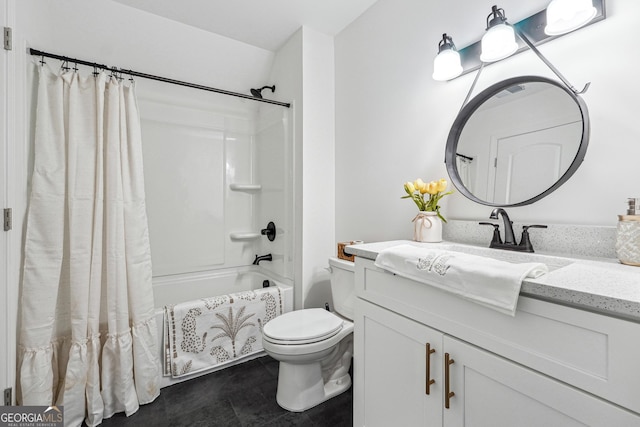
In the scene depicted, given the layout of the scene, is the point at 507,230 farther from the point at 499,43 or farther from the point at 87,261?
the point at 87,261

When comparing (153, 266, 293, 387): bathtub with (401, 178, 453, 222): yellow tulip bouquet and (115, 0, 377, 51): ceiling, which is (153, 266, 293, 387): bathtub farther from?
(115, 0, 377, 51): ceiling

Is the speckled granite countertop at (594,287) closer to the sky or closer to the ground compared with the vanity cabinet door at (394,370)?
closer to the sky

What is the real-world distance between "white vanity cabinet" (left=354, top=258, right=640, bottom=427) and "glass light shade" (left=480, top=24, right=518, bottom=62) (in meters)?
1.05

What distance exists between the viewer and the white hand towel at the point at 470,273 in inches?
29.8

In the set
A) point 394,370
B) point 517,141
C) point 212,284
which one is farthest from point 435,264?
point 212,284

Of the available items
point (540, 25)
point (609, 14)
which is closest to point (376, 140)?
point (540, 25)

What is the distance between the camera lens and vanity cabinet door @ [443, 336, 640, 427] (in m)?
0.65

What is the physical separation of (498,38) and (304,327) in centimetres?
166

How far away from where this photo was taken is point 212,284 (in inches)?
105

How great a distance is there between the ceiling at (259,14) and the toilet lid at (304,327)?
2.07 meters

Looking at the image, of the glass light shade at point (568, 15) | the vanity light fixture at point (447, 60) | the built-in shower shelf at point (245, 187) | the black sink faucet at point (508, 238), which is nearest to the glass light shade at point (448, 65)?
the vanity light fixture at point (447, 60)

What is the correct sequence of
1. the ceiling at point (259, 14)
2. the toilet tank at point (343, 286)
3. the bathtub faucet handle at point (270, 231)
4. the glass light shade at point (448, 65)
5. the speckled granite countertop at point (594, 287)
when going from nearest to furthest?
the speckled granite countertop at point (594, 287) < the glass light shade at point (448, 65) < the toilet tank at point (343, 286) < the ceiling at point (259, 14) < the bathtub faucet handle at point (270, 231)

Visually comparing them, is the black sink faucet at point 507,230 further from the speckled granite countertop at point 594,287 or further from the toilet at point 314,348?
the toilet at point 314,348

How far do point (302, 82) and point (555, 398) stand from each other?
7.35ft
